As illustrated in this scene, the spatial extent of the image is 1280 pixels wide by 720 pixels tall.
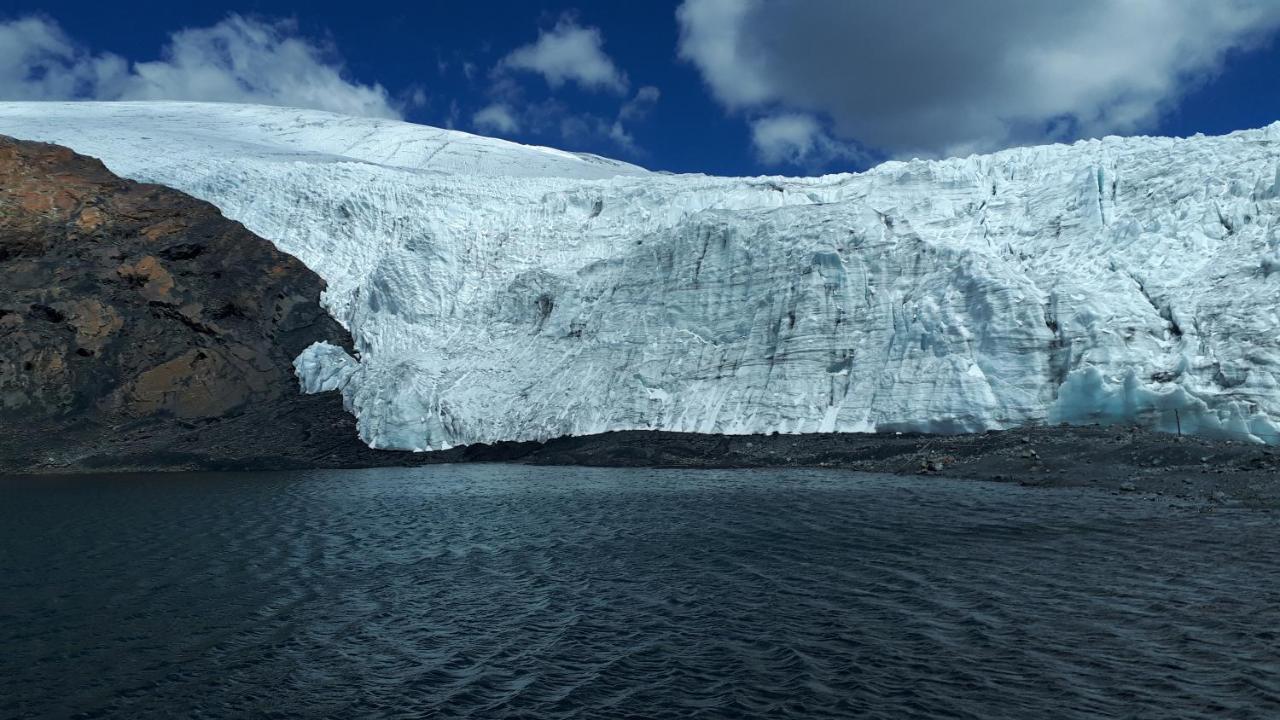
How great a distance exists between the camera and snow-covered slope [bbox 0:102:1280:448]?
98.0 feet

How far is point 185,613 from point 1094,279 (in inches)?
1228

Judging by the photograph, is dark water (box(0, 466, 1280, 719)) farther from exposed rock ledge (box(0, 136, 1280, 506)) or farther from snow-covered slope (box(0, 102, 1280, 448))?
exposed rock ledge (box(0, 136, 1280, 506))

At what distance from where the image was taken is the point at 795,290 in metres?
39.3

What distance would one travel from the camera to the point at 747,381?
38.4 meters

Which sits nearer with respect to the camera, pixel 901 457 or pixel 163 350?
pixel 901 457

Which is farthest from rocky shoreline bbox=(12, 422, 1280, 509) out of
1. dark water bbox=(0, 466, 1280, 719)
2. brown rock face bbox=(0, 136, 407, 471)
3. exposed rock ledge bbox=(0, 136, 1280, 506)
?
dark water bbox=(0, 466, 1280, 719)

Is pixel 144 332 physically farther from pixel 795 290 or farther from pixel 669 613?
pixel 669 613

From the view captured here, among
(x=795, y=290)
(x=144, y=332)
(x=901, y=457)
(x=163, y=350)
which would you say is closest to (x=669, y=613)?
(x=901, y=457)

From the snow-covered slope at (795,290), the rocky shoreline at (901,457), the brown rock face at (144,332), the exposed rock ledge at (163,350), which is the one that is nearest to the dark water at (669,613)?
the rocky shoreline at (901,457)

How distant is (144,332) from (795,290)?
1436 inches

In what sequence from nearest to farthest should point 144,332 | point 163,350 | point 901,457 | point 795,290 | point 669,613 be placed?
point 669,613
point 901,457
point 795,290
point 163,350
point 144,332

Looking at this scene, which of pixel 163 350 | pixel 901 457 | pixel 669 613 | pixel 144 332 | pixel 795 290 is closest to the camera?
pixel 669 613

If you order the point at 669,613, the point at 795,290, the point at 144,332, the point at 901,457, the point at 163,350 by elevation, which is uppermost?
the point at 795,290

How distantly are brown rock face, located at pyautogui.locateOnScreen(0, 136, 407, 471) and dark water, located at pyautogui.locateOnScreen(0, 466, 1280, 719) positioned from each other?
72.9 ft
